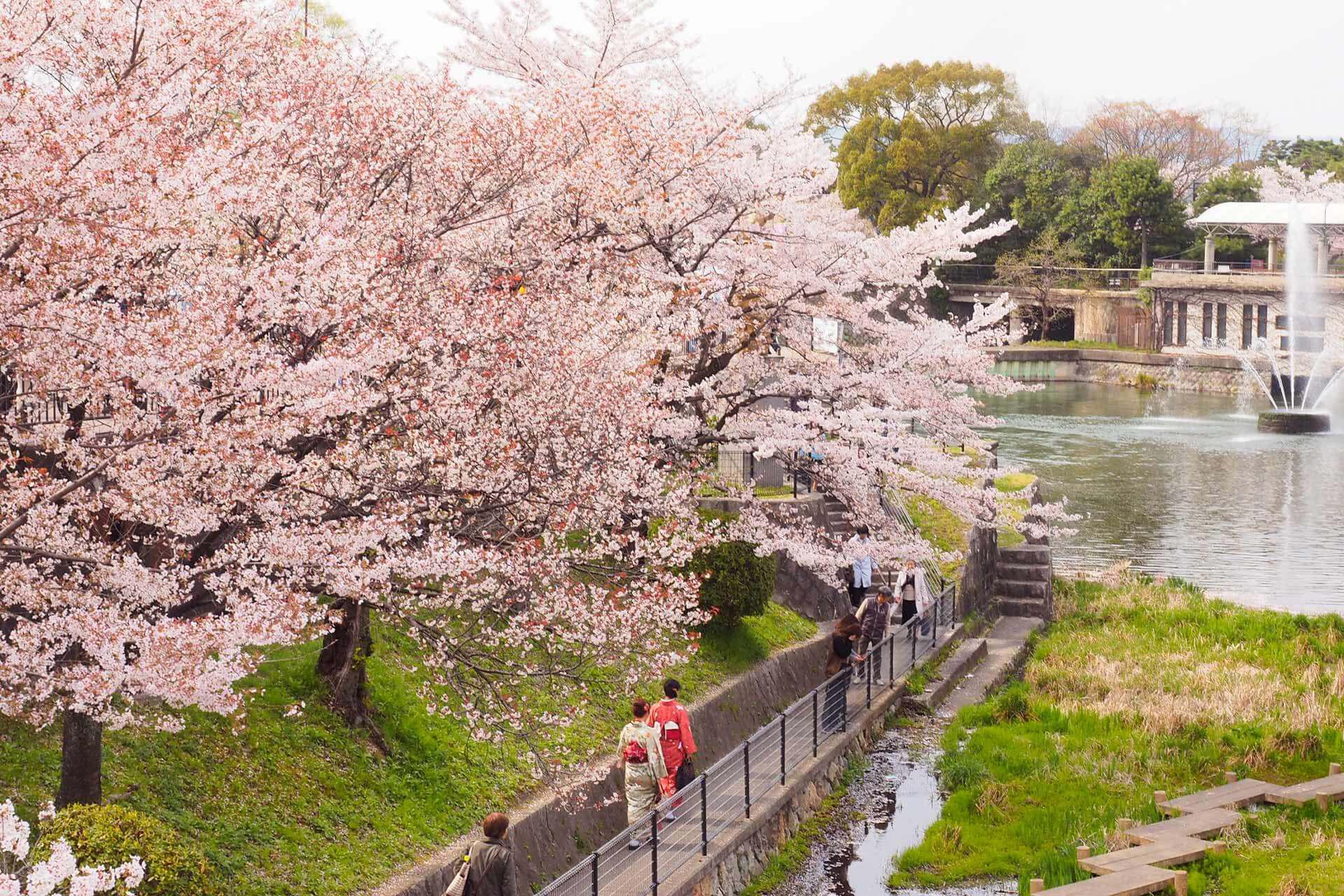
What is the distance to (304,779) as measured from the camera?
12281mm

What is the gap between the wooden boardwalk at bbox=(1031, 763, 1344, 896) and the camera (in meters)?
13.1

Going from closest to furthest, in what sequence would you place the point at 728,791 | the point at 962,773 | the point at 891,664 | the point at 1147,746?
the point at 728,791 → the point at 962,773 → the point at 1147,746 → the point at 891,664

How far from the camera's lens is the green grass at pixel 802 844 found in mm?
14570

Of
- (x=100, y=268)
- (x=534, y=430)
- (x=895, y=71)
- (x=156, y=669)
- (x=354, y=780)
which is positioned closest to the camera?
(x=156, y=669)

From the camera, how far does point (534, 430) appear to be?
1380 cm

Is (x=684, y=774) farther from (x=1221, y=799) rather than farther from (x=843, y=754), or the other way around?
(x=1221, y=799)

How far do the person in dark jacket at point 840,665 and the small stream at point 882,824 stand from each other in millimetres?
836

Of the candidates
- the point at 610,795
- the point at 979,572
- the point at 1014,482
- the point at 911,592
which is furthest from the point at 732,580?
the point at 1014,482

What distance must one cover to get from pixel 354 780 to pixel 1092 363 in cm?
7769

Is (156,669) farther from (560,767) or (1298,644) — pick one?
(1298,644)

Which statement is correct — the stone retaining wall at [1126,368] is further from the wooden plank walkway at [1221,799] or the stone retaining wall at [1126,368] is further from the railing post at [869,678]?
the wooden plank walkway at [1221,799]

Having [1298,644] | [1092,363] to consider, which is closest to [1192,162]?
[1092,363]

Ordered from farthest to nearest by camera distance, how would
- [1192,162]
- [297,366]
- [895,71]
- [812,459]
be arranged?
[1192,162]
[895,71]
[812,459]
[297,366]

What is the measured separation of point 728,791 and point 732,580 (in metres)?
4.49
